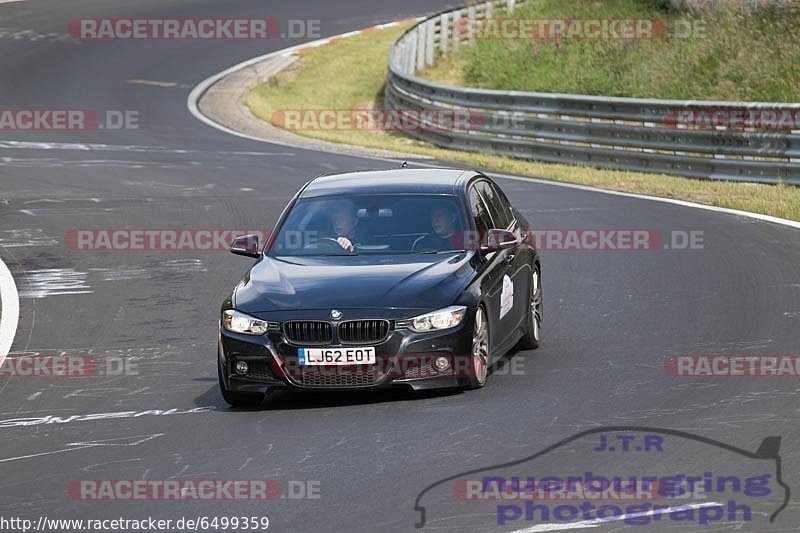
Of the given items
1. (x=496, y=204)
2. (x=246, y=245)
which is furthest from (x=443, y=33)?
(x=246, y=245)

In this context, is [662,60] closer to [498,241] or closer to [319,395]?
[498,241]

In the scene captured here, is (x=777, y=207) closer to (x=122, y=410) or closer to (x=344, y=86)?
(x=122, y=410)

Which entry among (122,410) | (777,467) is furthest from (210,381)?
(777,467)

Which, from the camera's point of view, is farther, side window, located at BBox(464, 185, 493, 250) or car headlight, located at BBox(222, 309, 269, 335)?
side window, located at BBox(464, 185, 493, 250)

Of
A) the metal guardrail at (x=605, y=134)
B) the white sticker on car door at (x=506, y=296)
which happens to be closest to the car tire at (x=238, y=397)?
the white sticker on car door at (x=506, y=296)

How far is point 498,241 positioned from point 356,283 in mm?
1218

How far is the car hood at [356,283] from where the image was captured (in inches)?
400

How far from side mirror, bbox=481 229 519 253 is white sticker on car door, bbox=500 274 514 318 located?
0.35 m

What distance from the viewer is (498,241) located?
1104 cm

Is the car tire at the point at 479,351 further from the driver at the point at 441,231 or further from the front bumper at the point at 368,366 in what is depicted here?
the driver at the point at 441,231

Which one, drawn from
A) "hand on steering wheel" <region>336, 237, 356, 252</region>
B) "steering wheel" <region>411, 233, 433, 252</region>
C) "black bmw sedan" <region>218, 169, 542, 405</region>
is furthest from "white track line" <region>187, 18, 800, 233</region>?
"hand on steering wheel" <region>336, 237, 356, 252</region>

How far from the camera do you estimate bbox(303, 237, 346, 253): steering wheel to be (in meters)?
11.2

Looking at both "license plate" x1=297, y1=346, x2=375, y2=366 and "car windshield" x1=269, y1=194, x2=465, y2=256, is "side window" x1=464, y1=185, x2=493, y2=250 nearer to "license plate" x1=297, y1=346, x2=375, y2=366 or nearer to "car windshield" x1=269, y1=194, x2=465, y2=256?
"car windshield" x1=269, y1=194, x2=465, y2=256

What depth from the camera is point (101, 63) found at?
43.0 meters
